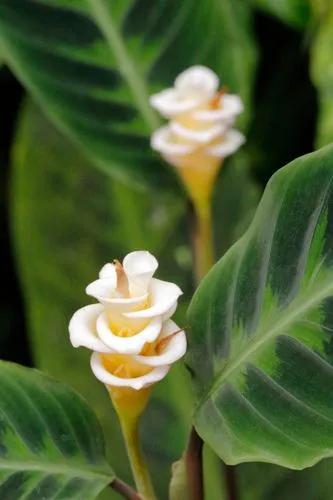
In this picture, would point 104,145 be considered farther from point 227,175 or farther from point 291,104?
point 291,104

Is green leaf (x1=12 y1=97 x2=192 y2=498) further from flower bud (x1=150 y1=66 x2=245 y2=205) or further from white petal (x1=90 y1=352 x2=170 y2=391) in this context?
white petal (x1=90 y1=352 x2=170 y2=391)

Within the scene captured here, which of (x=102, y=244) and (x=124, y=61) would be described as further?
(x=102, y=244)

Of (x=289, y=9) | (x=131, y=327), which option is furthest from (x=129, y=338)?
(x=289, y=9)

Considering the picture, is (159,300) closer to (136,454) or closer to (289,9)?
(136,454)

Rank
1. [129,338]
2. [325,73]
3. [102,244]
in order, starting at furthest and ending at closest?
[102,244], [325,73], [129,338]

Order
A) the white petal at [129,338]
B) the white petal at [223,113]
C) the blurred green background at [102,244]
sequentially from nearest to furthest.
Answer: the white petal at [129,338]
the white petal at [223,113]
the blurred green background at [102,244]

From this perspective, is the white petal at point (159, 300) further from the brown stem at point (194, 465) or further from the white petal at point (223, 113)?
the white petal at point (223, 113)

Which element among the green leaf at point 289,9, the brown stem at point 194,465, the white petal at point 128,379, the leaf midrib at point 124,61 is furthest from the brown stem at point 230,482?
the green leaf at point 289,9
